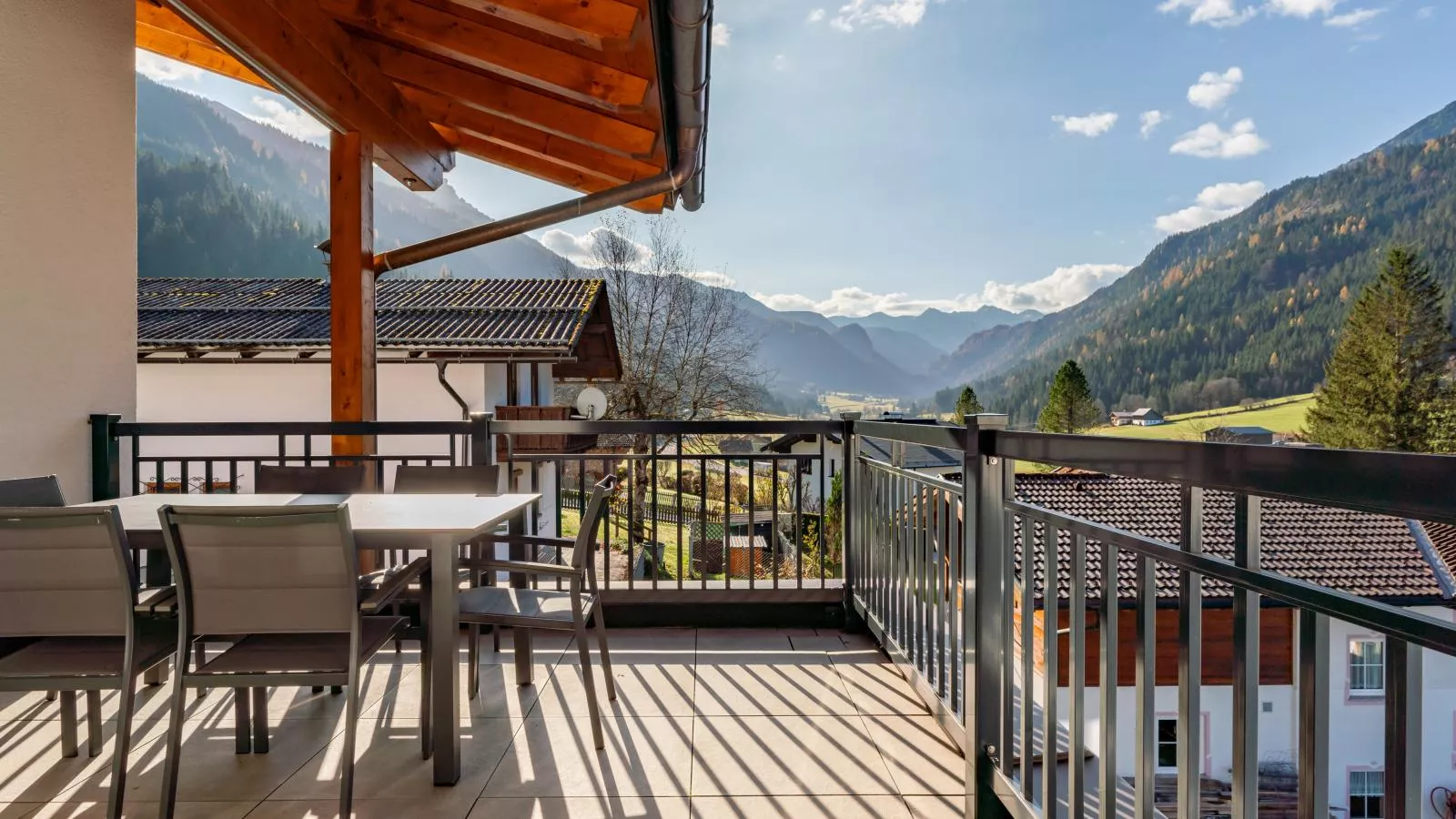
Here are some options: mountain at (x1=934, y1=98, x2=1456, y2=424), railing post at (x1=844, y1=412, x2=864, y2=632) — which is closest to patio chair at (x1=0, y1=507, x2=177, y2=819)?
railing post at (x1=844, y1=412, x2=864, y2=632)

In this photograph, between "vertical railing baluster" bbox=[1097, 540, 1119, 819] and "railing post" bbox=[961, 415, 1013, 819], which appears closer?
"vertical railing baluster" bbox=[1097, 540, 1119, 819]

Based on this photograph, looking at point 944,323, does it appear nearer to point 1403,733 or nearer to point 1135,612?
point 1135,612

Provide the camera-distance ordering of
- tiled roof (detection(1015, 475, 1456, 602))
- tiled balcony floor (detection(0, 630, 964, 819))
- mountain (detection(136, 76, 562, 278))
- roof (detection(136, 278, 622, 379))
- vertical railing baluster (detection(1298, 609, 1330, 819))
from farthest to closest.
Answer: mountain (detection(136, 76, 562, 278))
roof (detection(136, 278, 622, 379))
tiled balcony floor (detection(0, 630, 964, 819))
tiled roof (detection(1015, 475, 1456, 602))
vertical railing baluster (detection(1298, 609, 1330, 819))

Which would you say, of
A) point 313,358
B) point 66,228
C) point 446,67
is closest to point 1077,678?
point 66,228

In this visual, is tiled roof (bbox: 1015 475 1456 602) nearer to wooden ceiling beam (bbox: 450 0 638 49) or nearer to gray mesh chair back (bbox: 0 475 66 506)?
wooden ceiling beam (bbox: 450 0 638 49)

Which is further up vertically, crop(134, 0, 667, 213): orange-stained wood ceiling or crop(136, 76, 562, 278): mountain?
crop(136, 76, 562, 278): mountain

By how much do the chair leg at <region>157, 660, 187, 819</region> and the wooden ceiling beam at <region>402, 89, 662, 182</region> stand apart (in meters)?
3.65

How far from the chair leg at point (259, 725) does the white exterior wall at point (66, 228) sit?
5.02 feet

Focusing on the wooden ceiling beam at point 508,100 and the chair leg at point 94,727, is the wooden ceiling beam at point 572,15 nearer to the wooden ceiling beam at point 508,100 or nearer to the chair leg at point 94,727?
the wooden ceiling beam at point 508,100

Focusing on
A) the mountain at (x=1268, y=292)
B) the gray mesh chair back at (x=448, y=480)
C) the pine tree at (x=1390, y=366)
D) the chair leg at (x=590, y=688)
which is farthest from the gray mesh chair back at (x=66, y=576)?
the pine tree at (x=1390, y=366)

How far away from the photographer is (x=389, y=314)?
37.2 ft

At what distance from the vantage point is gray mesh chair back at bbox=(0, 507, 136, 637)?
179cm

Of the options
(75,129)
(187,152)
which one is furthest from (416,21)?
(187,152)

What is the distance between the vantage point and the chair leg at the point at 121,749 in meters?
1.78
